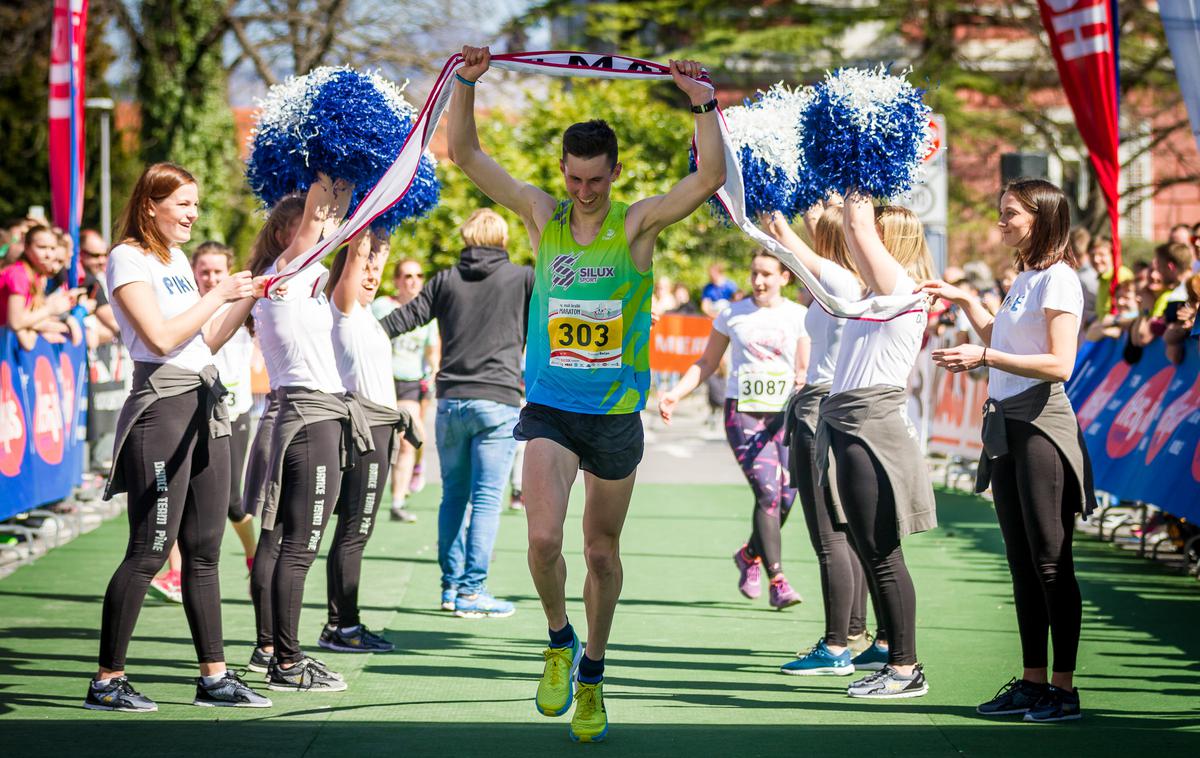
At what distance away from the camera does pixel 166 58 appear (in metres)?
27.0

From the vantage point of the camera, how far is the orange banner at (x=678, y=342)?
23781 millimetres

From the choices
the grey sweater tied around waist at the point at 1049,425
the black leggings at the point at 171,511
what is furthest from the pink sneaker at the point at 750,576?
the black leggings at the point at 171,511

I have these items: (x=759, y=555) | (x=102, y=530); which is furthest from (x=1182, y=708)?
(x=102, y=530)

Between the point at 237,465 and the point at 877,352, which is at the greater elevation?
the point at 877,352

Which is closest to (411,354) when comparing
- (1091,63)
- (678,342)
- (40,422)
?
(40,422)

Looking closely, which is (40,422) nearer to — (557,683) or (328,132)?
(328,132)

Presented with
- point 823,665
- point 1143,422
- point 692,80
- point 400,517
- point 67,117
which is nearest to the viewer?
point 692,80

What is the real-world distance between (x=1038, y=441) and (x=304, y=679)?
3.22 m

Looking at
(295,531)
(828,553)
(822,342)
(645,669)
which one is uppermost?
(822,342)

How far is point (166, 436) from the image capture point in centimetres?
575

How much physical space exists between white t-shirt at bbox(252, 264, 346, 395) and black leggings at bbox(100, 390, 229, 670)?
1.86ft

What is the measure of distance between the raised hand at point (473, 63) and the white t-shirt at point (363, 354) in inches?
73.7

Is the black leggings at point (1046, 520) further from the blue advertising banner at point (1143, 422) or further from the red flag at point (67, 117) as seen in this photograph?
the red flag at point (67, 117)

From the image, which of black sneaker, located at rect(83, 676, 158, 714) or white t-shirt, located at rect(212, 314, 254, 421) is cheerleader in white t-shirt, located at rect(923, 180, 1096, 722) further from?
white t-shirt, located at rect(212, 314, 254, 421)
